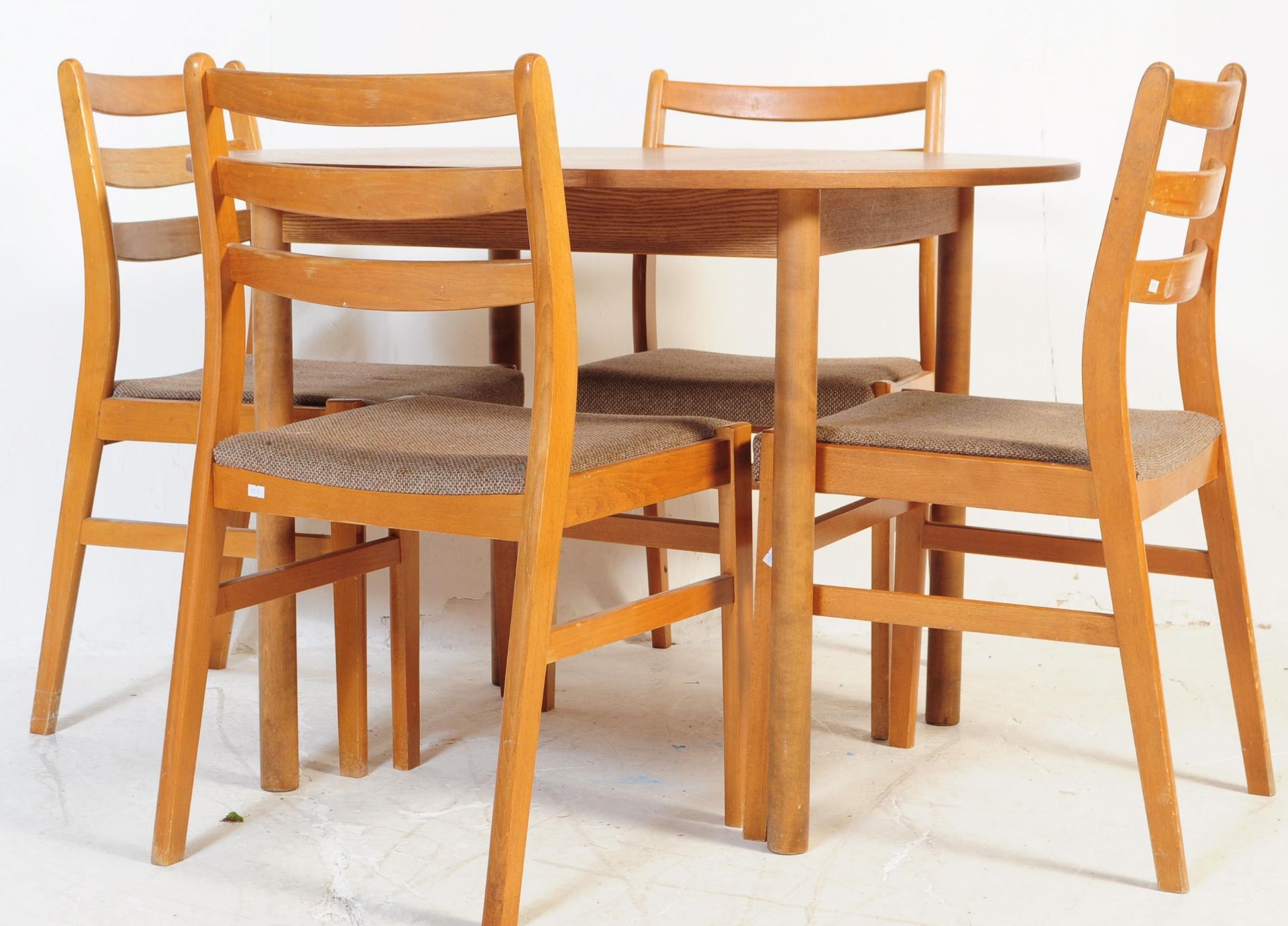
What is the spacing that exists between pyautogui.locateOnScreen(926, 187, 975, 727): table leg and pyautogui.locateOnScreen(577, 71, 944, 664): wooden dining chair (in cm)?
9

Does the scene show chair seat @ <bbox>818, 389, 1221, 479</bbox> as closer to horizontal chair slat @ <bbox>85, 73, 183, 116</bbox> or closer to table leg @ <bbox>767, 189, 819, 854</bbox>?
table leg @ <bbox>767, 189, 819, 854</bbox>

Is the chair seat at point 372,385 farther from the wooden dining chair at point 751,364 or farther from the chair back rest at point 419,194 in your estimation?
the chair back rest at point 419,194

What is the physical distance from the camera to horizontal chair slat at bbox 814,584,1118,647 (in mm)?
1635

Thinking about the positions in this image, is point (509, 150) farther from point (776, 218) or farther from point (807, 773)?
point (807, 773)

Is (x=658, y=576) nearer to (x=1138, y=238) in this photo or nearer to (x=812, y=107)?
(x=812, y=107)

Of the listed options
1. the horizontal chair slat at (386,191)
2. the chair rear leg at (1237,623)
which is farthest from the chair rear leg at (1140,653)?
the horizontal chair slat at (386,191)

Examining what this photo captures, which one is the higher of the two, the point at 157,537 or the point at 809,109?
the point at 809,109

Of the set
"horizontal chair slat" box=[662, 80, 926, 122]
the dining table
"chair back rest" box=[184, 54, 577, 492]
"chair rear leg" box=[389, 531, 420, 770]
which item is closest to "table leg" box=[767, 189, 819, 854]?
the dining table

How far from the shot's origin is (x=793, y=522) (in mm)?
1744

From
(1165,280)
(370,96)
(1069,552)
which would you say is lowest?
(1069,552)

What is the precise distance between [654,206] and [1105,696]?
1.26 metres

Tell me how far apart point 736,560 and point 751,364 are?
668mm

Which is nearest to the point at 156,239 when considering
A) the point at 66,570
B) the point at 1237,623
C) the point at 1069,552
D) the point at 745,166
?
the point at 66,570

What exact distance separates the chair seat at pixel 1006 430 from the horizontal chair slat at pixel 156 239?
1077mm
